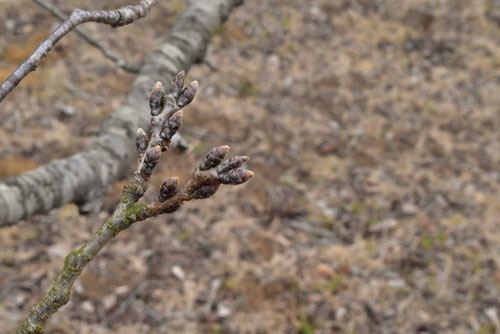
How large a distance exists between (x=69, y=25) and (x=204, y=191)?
486 mm

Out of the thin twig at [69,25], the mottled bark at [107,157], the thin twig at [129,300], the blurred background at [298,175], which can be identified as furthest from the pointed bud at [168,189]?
the thin twig at [129,300]

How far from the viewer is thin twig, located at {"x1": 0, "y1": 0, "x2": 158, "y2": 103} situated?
0.87 m

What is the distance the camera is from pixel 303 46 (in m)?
7.91

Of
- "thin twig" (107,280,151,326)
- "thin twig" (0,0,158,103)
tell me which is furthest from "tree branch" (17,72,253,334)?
"thin twig" (107,280,151,326)

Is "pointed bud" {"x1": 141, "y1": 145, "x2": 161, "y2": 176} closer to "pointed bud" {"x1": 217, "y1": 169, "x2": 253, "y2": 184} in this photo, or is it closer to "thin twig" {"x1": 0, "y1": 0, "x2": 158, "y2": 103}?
"pointed bud" {"x1": 217, "y1": 169, "x2": 253, "y2": 184}

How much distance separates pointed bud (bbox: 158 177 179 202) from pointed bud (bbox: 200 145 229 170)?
67 millimetres

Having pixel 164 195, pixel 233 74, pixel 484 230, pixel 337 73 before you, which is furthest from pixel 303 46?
pixel 164 195

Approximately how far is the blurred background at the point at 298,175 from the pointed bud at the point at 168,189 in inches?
103

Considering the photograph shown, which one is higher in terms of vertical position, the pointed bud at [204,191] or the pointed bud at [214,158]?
the pointed bud at [214,158]

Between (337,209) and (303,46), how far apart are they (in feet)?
11.8

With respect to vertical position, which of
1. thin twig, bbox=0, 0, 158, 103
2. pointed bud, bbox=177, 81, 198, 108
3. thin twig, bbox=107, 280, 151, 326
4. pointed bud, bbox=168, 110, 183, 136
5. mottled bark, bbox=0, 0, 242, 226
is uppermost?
thin twig, bbox=0, 0, 158, 103

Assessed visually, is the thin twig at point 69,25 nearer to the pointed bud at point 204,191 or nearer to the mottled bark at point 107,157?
the pointed bud at point 204,191

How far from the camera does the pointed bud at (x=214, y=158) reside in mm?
903

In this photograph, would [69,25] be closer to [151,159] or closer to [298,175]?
[151,159]
